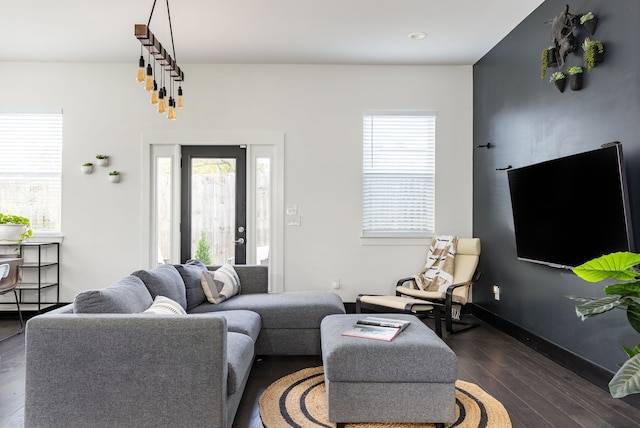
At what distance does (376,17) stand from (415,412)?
328 cm

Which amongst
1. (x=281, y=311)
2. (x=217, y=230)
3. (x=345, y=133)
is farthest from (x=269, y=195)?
(x=281, y=311)

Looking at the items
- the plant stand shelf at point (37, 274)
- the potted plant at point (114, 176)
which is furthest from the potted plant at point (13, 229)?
the potted plant at point (114, 176)

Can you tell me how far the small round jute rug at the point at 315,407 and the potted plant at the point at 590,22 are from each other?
258 centimetres

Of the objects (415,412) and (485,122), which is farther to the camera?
(485,122)

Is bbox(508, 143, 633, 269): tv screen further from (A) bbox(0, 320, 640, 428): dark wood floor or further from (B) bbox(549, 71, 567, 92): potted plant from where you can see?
(A) bbox(0, 320, 640, 428): dark wood floor

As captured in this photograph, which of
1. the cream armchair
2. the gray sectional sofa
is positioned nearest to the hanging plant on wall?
the cream armchair

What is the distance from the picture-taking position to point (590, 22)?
114 inches

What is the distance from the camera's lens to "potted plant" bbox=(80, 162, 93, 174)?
16.1 ft

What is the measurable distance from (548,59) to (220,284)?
10.8 feet

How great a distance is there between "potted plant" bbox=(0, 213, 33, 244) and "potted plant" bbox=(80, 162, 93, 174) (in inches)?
32.0

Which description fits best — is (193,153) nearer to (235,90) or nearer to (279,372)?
(235,90)

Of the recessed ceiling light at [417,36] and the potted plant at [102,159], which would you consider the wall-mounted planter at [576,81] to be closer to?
the recessed ceiling light at [417,36]

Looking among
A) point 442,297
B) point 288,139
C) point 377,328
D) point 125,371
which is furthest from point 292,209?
point 125,371

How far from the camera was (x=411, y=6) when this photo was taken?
144 inches
